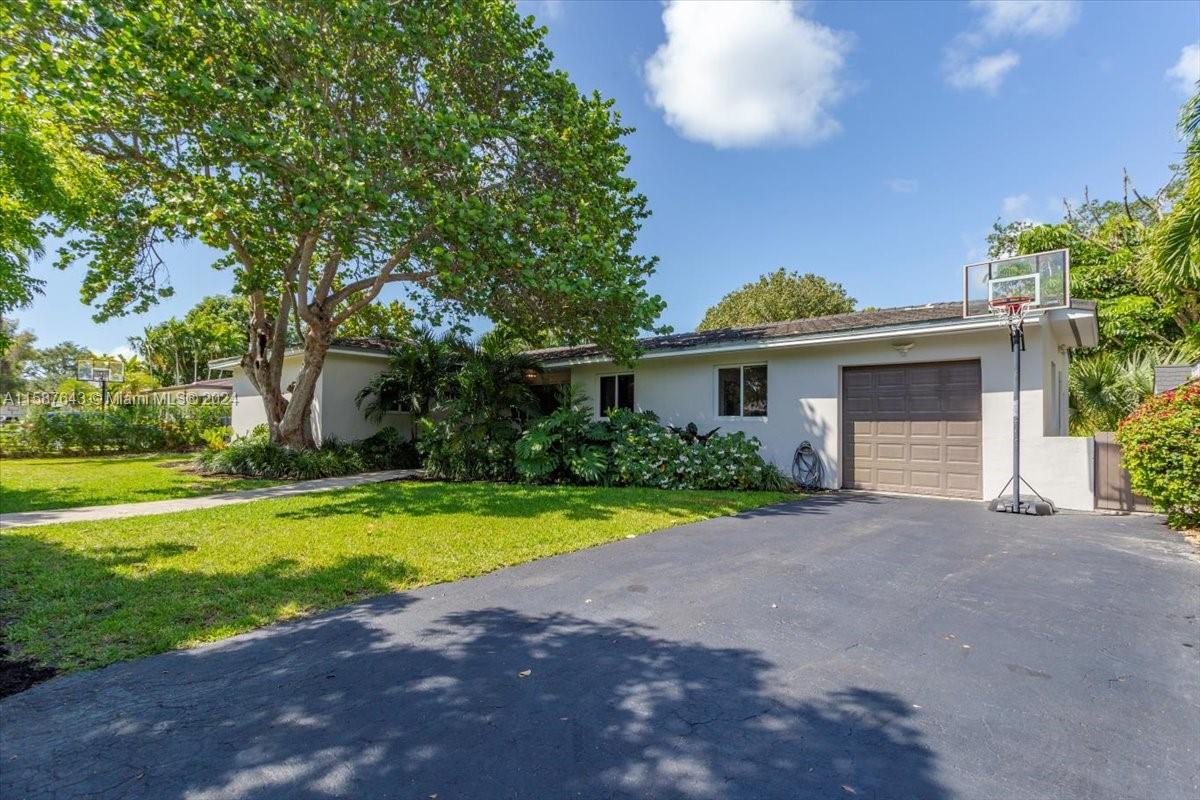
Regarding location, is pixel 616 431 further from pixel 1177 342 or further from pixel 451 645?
pixel 1177 342

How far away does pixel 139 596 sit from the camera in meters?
4.41

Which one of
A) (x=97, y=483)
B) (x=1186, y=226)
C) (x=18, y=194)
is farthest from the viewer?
(x=97, y=483)

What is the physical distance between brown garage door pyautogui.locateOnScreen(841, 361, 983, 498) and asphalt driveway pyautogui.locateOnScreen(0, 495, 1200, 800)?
4771mm

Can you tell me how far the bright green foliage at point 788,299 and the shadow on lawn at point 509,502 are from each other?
21265 mm

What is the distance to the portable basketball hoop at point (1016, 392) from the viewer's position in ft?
27.2

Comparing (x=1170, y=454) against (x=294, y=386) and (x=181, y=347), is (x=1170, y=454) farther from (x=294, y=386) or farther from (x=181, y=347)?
(x=181, y=347)

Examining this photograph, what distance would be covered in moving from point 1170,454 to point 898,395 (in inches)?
152

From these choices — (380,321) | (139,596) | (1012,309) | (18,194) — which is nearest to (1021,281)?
(1012,309)

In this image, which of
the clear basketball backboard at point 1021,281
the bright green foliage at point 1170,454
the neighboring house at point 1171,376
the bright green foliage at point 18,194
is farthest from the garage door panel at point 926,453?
the bright green foliage at point 18,194

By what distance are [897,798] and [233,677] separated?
3.45 metres

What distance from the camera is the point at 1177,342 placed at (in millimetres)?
14258

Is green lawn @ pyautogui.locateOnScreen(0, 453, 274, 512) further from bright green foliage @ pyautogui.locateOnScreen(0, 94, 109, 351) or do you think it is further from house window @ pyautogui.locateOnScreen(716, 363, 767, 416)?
house window @ pyautogui.locateOnScreen(716, 363, 767, 416)

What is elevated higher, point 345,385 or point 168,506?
point 345,385

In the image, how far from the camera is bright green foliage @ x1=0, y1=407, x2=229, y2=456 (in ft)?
56.4
